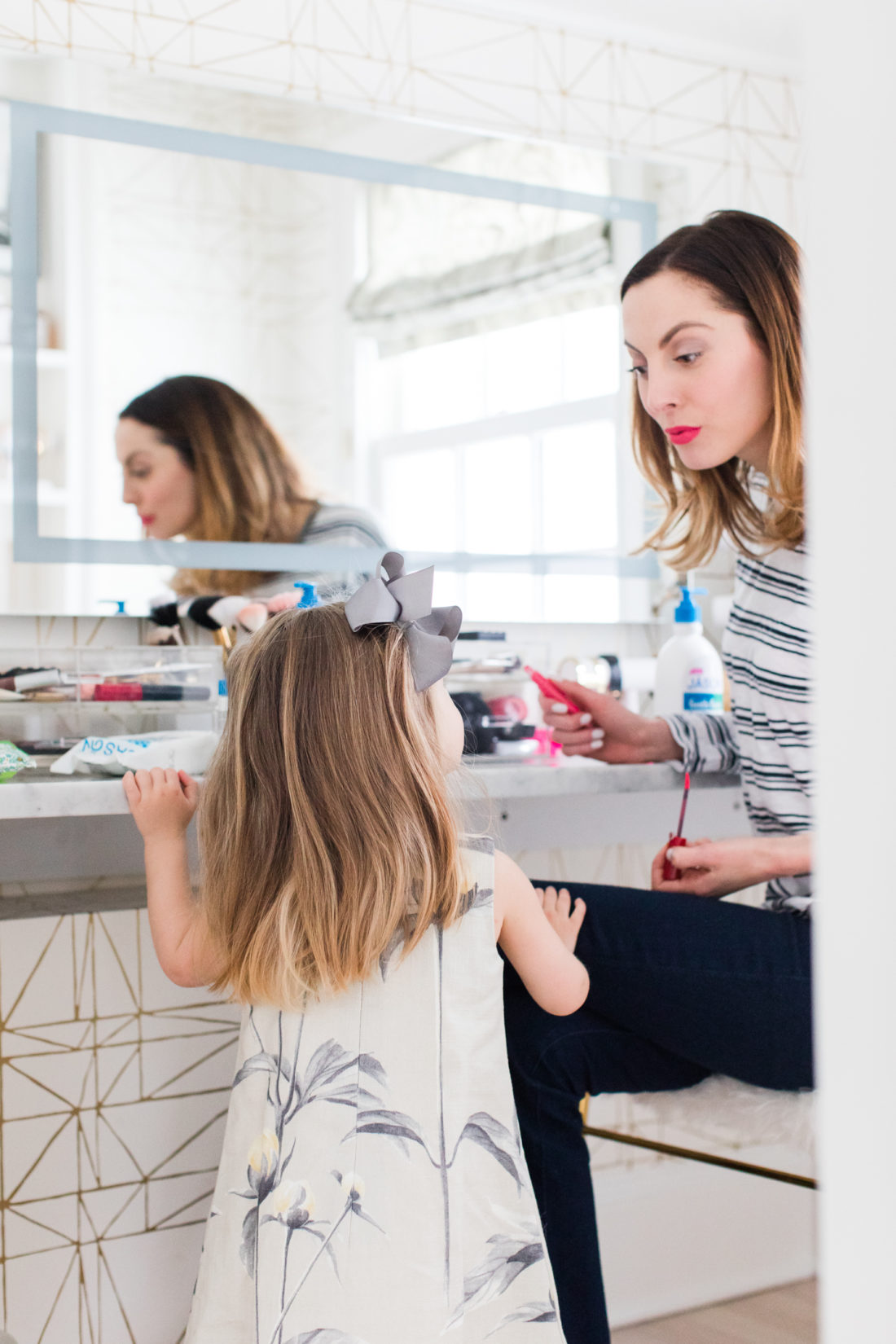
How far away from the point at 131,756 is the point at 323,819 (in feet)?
0.73

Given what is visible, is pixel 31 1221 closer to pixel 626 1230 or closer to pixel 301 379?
pixel 626 1230

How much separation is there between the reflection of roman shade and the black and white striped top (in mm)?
602

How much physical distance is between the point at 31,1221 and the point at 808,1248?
1144 mm

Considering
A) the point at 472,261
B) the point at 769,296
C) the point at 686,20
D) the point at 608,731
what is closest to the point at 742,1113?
the point at 608,731

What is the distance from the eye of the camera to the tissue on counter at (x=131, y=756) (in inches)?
43.6

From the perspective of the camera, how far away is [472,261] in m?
1.68

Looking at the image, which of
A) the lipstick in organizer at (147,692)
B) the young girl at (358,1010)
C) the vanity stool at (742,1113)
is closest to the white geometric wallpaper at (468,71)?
the lipstick in organizer at (147,692)

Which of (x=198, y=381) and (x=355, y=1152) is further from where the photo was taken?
(x=198, y=381)

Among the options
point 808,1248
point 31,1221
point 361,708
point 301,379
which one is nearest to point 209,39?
point 301,379

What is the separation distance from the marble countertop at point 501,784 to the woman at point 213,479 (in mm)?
395

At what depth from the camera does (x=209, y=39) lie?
1.52 meters

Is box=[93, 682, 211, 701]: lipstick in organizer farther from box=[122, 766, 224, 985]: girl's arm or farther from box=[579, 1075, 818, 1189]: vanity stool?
box=[579, 1075, 818, 1189]: vanity stool

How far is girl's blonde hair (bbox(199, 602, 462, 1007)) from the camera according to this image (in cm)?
98

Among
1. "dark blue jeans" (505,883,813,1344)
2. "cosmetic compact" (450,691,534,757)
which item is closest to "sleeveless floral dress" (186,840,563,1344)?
"dark blue jeans" (505,883,813,1344)
